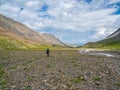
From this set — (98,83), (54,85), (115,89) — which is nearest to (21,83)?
(54,85)

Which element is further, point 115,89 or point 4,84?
point 4,84

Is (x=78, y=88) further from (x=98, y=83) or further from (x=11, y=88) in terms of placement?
(x=11, y=88)

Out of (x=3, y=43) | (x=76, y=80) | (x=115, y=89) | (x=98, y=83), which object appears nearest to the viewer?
(x=115, y=89)

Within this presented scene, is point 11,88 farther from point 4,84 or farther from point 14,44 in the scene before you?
point 14,44

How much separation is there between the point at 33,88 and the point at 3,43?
16223 cm

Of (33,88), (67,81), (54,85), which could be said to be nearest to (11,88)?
(33,88)

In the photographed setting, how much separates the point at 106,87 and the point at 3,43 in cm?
16368

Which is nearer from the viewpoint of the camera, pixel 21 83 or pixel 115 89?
pixel 115 89

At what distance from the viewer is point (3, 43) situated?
175625mm

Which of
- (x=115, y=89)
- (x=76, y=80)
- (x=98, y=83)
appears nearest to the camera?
(x=115, y=89)

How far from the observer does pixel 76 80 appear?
2245cm

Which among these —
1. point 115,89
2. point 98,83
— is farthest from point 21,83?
point 115,89

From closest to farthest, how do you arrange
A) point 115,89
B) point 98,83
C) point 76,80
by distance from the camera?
point 115,89 → point 98,83 → point 76,80

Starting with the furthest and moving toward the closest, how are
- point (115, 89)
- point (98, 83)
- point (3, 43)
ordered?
point (3, 43)
point (98, 83)
point (115, 89)
